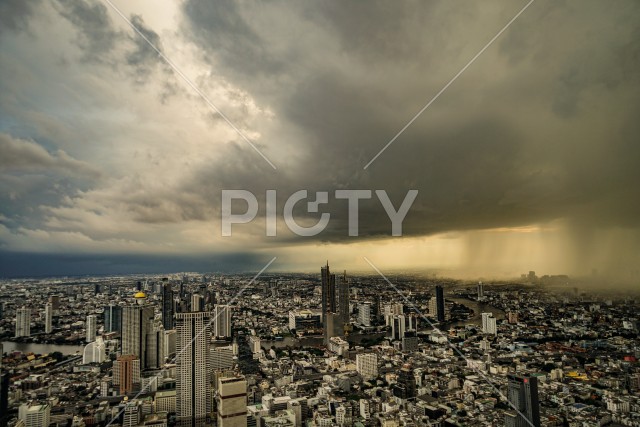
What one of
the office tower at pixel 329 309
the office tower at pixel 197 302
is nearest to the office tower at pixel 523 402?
the office tower at pixel 197 302

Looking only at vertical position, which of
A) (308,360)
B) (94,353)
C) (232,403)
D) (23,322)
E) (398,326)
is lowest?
(308,360)

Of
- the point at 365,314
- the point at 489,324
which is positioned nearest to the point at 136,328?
the point at 365,314

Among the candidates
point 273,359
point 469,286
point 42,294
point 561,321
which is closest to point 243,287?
point 273,359

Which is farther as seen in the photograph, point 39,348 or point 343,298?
point 343,298

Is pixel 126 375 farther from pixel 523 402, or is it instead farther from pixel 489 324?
pixel 489 324

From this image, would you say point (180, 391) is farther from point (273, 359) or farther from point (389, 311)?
point (389, 311)

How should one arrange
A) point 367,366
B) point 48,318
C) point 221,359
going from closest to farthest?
point 221,359, point 48,318, point 367,366

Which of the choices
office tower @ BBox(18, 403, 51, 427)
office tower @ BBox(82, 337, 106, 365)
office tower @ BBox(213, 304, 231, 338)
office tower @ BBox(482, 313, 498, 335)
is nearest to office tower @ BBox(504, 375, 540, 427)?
office tower @ BBox(482, 313, 498, 335)
